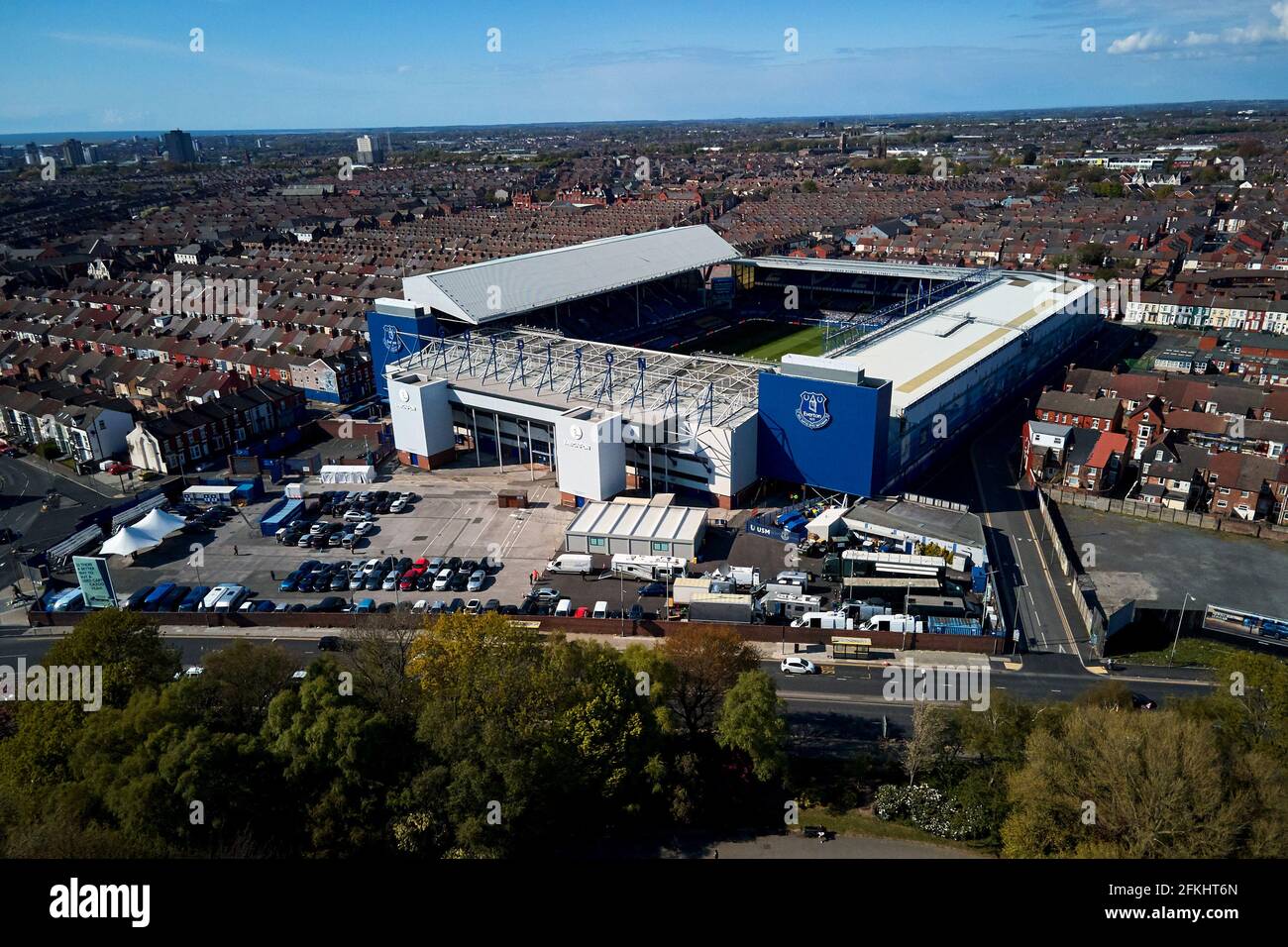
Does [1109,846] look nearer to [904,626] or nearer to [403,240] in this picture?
[904,626]

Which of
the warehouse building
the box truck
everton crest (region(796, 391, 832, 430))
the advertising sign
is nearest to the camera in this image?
the box truck

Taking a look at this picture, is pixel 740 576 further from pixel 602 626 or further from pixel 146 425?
pixel 146 425

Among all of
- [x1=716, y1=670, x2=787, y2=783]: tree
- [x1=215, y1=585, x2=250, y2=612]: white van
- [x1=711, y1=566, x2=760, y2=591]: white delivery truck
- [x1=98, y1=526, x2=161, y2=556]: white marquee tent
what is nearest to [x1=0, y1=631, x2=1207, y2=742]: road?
[x1=215, y1=585, x2=250, y2=612]: white van

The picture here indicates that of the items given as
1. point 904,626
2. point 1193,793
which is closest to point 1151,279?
point 904,626

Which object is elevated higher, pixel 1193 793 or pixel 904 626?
pixel 1193 793

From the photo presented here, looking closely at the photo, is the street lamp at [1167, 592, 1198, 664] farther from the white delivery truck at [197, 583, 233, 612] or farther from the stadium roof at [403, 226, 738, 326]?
the stadium roof at [403, 226, 738, 326]
